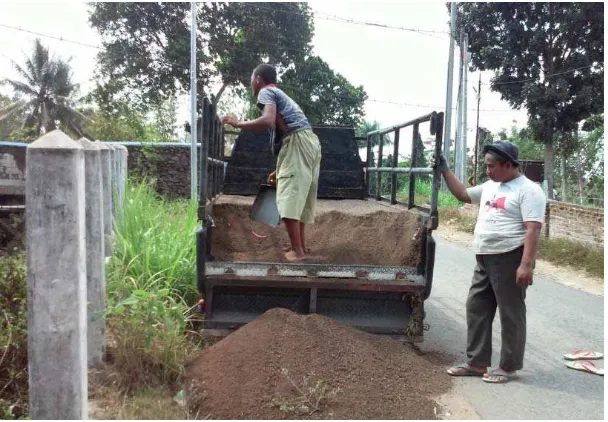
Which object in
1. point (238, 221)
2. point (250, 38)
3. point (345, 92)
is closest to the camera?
point (238, 221)

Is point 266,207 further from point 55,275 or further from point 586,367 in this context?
point 586,367

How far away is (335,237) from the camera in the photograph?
4.96 m

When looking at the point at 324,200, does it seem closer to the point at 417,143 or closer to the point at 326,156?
the point at 326,156

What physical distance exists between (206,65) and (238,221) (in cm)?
2279

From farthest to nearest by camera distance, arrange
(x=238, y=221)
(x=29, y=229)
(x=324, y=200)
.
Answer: (x=324, y=200) < (x=238, y=221) < (x=29, y=229)

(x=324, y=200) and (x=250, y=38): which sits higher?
(x=250, y=38)

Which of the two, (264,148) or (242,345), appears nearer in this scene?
(242,345)

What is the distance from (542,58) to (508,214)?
1751 cm

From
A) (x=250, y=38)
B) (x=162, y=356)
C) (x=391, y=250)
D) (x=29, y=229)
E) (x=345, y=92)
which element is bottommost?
(x=162, y=356)

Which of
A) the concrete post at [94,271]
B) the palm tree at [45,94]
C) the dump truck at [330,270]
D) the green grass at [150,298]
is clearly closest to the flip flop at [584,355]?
the dump truck at [330,270]

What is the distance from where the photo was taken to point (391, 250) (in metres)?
4.49

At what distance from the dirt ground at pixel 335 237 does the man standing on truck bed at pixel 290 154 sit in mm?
311

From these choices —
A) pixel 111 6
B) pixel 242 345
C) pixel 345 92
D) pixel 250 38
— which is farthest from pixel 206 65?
pixel 242 345

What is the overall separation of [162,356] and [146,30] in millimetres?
25648
